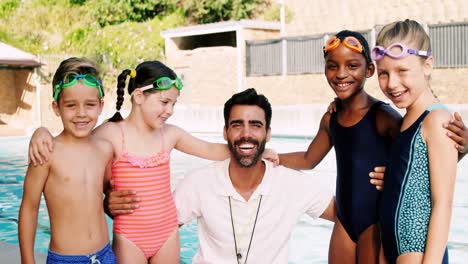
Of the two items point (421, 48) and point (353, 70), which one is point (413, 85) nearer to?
point (421, 48)

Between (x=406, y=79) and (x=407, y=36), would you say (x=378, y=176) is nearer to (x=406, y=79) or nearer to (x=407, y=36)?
(x=406, y=79)

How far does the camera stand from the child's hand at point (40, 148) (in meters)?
2.98

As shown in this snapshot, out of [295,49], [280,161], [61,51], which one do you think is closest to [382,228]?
[280,161]

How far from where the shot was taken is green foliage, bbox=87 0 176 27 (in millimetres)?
26812

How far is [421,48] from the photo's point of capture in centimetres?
262

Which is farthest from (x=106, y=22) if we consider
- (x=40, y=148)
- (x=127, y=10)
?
(x=40, y=148)

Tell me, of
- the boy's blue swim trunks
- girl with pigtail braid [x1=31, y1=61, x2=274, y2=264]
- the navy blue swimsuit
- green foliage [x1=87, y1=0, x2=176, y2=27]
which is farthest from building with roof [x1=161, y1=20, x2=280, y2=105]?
the boy's blue swim trunks

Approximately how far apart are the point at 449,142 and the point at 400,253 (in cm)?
54

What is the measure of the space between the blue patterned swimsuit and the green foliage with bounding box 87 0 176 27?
2513 centimetres

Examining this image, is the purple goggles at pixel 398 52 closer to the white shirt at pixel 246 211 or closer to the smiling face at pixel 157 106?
the white shirt at pixel 246 211

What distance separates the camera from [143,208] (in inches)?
133

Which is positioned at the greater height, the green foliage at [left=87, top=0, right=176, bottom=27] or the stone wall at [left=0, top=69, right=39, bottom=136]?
the green foliage at [left=87, top=0, right=176, bottom=27]

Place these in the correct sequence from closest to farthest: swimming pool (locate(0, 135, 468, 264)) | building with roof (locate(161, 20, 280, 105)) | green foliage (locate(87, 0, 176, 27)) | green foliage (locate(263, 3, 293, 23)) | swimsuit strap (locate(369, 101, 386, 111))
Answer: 1. swimsuit strap (locate(369, 101, 386, 111))
2. swimming pool (locate(0, 135, 468, 264))
3. building with roof (locate(161, 20, 280, 105))
4. green foliage (locate(263, 3, 293, 23))
5. green foliage (locate(87, 0, 176, 27))

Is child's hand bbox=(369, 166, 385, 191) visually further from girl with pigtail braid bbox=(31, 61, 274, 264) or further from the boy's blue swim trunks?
the boy's blue swim trunks
